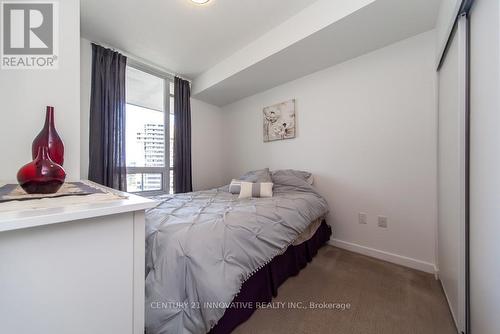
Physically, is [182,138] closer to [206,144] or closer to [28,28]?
[206,144]

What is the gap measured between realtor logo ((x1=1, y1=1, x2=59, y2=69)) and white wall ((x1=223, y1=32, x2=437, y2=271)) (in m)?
2.34

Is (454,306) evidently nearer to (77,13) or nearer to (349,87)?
(349,87)

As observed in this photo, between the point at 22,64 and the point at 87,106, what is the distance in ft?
3.74

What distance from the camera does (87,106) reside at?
2176 millimetres

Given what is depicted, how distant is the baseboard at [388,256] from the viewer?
5.53 ft

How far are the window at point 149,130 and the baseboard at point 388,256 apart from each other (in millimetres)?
2460

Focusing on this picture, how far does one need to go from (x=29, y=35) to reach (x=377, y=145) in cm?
284

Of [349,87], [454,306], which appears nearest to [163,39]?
[349,87]

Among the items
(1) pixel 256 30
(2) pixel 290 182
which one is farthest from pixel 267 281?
(1) pixel 256 30

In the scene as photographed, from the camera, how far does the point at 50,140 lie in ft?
3.56

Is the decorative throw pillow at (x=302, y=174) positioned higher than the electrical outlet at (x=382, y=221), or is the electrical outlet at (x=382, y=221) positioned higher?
the decorative throw pillow at (x=302, y=174)

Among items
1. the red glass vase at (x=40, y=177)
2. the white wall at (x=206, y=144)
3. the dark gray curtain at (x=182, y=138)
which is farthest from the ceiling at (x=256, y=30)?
the red glass vase at (x=40, y=177)

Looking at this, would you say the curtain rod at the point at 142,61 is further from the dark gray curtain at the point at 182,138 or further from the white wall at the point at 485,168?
the white wall at the point at 485,168

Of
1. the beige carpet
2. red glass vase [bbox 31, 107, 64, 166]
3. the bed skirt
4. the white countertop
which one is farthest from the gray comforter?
red glass vase [bbox 31, 107, 64, 166]
